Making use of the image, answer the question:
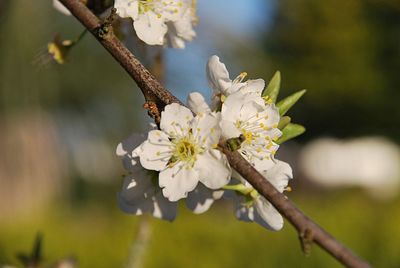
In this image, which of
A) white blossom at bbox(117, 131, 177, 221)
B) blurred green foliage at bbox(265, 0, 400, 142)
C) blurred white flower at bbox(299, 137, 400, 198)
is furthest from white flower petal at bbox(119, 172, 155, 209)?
blurred green foliage at bbox(265, 0, 400, 142)

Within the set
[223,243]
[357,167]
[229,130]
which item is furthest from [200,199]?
[357,167]

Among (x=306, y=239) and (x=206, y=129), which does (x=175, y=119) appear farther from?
(x=306, y=239)

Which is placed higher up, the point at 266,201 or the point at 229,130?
the point at 229,130

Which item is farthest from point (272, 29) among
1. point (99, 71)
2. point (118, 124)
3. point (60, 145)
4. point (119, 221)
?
point (119, 221)

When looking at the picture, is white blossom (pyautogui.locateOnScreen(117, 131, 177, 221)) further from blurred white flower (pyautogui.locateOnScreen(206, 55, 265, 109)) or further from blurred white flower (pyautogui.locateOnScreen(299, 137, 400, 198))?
blurred white flower (pyautogui.locateOnScreen(299, 137, 400, 198))

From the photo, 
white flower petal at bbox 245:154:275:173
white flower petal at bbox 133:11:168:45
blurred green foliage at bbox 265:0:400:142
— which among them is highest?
white flower petal at bbox 133:11:168:45
